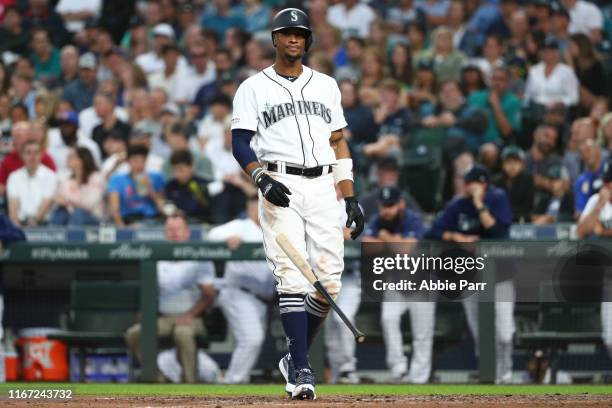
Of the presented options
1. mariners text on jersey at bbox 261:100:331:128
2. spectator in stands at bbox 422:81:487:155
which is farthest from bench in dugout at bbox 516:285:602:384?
mariners text on jersey at bbox 261:100:331:128

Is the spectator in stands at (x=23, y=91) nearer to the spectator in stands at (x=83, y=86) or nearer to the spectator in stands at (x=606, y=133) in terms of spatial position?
the spectator in stands at (x=83, y=86)

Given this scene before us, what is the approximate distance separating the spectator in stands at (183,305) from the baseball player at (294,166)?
301 cm

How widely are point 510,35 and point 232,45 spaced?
3195 mm

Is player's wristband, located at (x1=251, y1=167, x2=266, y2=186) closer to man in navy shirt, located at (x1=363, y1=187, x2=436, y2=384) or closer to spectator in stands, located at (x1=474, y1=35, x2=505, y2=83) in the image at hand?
man in navy shirt, located at (x1=363, y1=187, x2=436, y2=384)

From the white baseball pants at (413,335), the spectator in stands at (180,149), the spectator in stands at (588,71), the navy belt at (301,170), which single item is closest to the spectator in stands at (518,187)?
the spectator in stands at (588,71)

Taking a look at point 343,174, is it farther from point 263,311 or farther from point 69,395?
point 263,311

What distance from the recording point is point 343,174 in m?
6.82

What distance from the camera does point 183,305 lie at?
32.1ft

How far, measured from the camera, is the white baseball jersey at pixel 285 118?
6480mm

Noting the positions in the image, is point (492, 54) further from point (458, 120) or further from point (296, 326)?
point (296, 326)

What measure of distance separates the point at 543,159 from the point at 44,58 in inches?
268

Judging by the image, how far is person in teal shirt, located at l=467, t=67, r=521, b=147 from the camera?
12.3 metres

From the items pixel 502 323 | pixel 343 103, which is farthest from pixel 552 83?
pixel 502 323

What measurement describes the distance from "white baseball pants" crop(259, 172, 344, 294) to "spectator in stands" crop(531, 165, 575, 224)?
15.1 feet
